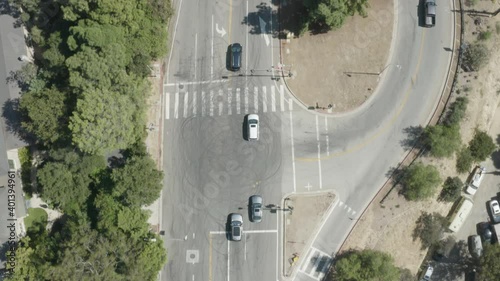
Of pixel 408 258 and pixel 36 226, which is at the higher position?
pixel 36 226

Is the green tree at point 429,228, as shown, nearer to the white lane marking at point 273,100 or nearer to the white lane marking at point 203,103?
the white lane marking at point 273,100

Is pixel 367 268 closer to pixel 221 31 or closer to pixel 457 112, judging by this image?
pixel 457 112

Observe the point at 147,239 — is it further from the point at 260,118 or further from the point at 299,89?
the point at 299,89

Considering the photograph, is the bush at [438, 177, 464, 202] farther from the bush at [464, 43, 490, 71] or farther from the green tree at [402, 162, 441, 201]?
the bush at [464, 43, 490, 71]


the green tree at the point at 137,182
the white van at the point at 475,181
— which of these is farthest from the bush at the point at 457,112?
the green tree at the point at 137,182

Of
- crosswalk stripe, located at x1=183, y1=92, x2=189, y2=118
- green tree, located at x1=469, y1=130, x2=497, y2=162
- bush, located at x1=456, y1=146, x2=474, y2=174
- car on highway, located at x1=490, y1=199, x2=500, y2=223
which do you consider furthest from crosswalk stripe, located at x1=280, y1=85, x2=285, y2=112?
car on highway, located at x1=490, y1=199, x2=500, y2=223

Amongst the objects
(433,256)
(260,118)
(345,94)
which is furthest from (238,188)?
(433,256)
